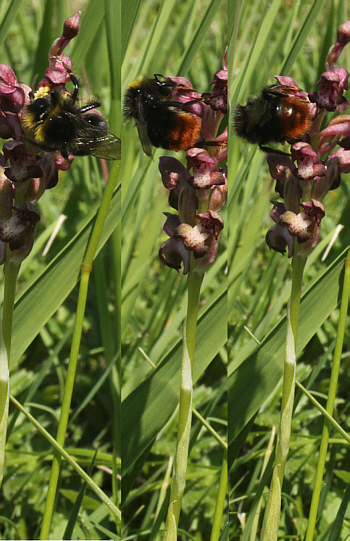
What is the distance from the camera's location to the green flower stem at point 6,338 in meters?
0.75

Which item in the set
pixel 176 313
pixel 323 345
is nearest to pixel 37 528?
pixel 176 313

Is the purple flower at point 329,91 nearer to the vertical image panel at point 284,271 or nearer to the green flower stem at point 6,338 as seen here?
the vertical image panel at point 284,271

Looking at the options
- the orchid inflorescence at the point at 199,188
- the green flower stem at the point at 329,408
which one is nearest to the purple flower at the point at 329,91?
the orchid inflorescence at the point at 199,188

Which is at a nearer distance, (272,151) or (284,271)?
(272,151)

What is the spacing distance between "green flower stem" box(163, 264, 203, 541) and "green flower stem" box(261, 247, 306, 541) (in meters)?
0.12

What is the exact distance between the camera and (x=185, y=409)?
77 cm

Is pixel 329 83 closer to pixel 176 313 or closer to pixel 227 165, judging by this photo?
pixel 227 165

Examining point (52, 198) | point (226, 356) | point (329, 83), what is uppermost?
point (329, 83)

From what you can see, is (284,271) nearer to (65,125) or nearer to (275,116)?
(275,116)

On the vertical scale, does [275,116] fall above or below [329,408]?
above

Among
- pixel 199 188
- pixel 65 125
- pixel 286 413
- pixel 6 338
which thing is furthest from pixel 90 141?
pixel 286 413

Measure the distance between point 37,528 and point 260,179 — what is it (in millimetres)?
632

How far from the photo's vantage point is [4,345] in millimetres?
769

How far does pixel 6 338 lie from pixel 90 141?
278mm
